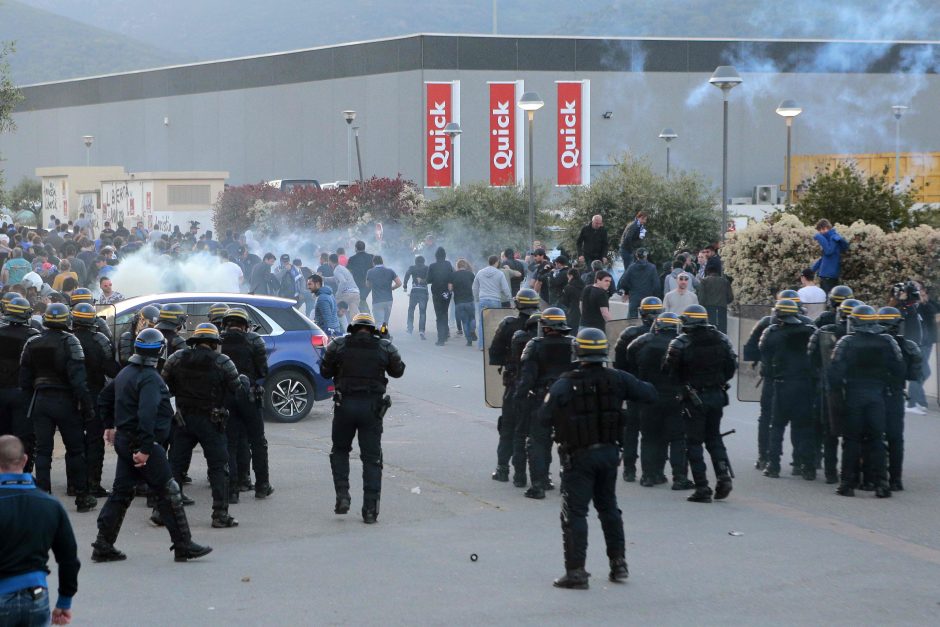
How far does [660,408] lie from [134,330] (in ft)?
15.8

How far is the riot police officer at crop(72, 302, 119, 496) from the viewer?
11.2 meters

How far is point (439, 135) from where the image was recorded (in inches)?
2050

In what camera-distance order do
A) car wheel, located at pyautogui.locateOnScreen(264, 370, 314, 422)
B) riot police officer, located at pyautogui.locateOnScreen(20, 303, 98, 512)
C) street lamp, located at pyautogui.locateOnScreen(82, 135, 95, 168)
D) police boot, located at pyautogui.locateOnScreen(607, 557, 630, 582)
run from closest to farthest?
1. police boot, located at pyautogui.locateOnScreen(607, 557, 630, 582)
2. riot police officer, located at pyautogui.locateOnScreen(20, 303, 98, 512)
3. car wheel, located at pyautogui.locateOnScreen(264, 370, 314, 422)
4. street lamp, located at pyautogui.locateOnScreen(82, 135, 95, 168)

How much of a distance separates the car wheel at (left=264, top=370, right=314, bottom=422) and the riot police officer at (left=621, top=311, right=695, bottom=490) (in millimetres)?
5124

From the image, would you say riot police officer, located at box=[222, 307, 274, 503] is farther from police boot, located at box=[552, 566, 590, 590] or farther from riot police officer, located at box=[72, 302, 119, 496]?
police boot, located at box=[552, 566, 590, 590]

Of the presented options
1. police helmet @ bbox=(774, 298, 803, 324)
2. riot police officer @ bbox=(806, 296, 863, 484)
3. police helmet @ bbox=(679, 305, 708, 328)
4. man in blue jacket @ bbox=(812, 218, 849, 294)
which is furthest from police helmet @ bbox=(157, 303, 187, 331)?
man in blue jacket @ bbox=(812, 218, 849, 294)

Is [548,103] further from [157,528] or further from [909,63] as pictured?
[157,528]

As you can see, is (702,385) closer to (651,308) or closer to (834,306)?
(651,308)

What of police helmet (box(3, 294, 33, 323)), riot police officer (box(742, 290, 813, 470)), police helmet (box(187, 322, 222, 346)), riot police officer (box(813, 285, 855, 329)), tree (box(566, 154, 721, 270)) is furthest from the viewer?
tree (box(566, 154, 721, 270))

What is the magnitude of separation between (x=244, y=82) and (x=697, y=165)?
2409 centimetres

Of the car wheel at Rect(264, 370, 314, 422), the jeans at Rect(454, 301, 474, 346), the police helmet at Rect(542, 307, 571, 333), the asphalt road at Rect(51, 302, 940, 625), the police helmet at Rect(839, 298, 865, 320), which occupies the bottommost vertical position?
the asphalt road at Rect(51, 302, 940, 625)

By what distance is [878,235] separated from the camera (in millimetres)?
19266

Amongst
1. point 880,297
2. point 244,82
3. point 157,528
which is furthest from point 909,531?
point 244,82

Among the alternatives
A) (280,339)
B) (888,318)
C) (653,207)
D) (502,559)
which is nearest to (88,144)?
(653,207)
